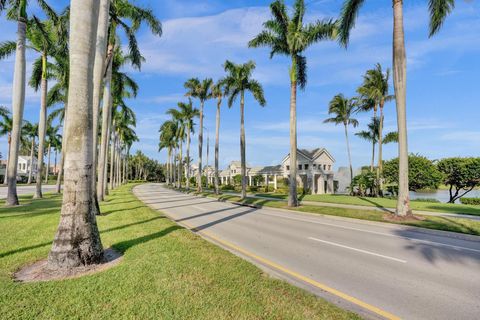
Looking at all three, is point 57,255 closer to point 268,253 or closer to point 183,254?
point 183,254

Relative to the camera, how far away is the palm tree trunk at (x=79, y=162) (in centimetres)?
545

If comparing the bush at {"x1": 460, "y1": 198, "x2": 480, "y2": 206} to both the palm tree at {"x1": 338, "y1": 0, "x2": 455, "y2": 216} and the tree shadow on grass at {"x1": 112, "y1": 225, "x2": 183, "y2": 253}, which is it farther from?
the tree shadow on grass at {"x1": 112, "y1": 225, "x2": 183, "y2": 253}

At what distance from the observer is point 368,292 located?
4859 millimetres

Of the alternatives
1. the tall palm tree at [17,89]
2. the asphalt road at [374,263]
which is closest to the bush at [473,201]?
the asphalt road at [374,263]

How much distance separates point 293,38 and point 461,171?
2466 centimetres

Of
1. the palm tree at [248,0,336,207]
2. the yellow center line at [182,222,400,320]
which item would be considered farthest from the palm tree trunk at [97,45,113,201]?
the yellow center line at [182,222,400,320]

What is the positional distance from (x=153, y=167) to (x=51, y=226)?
11723cm

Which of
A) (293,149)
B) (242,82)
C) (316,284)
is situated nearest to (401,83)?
(293,149)

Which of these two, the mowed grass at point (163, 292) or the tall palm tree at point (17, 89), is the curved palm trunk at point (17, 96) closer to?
the tall palm tree at point (17, 89)

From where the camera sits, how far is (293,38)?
1994 centimetres

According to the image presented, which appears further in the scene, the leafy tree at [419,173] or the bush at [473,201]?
the leafy tree at [419,173]

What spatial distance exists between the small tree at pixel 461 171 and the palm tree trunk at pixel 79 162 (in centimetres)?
3507

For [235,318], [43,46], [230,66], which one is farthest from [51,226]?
[230,66]

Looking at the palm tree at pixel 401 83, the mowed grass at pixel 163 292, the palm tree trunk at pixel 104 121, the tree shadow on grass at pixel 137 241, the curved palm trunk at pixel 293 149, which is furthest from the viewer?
the curved palm trunk at pixel 293 149
